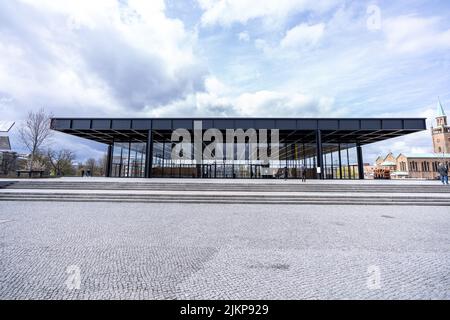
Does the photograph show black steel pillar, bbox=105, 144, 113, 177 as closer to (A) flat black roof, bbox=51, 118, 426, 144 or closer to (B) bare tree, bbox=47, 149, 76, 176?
(A) flat black roof, bbox=51, 118, 426, 144

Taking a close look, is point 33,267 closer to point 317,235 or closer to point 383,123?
point 317,235

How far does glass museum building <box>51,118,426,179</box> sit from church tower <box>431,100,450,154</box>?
3012 inches

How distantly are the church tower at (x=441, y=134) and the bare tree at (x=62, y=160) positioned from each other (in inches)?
4843

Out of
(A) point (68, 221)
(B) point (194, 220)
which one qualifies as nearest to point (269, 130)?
(B) point (194, 220)

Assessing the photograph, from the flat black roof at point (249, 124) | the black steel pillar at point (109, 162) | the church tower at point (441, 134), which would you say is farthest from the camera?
the church tower at point (441, 134)

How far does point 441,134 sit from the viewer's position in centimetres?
8344

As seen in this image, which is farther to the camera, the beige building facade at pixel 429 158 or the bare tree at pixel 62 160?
the beige building facade at pixel 429 158

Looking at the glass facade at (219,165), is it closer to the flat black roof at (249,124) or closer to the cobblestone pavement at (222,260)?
the flat black roof at (249,124)

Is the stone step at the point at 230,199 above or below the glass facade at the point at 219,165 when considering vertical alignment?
below

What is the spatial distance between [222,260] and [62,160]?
60639 mm

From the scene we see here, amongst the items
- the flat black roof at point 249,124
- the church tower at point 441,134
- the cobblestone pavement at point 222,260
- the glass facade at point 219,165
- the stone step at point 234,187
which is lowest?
the cobblestone pavement at point 222,260

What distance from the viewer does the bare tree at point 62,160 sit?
4856 centimetres

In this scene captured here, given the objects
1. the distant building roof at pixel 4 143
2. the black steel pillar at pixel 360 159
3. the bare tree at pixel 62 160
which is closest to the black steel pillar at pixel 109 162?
the distant building roof at pixel 4 143
